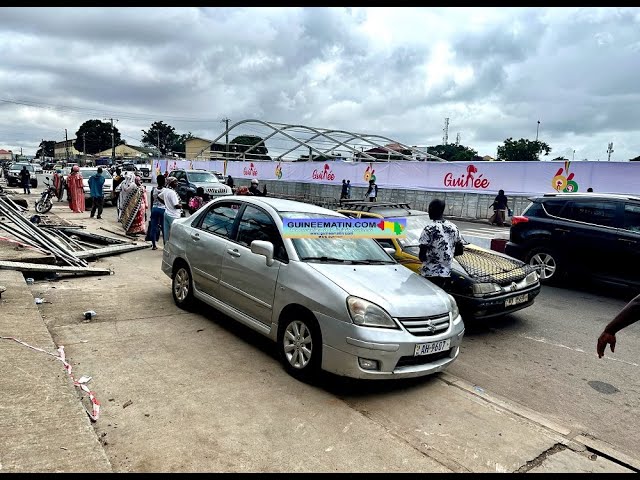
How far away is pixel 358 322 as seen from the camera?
12.3 feet

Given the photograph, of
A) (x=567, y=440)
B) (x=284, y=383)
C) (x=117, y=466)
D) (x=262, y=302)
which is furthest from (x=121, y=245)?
(x=567, y=440)

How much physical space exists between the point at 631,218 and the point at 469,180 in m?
13.5

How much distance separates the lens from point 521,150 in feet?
235

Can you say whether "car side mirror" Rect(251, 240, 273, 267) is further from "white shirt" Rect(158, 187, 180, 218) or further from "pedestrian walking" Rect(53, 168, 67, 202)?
"pedestrian walking" Rect(53, 168, 67, 202)

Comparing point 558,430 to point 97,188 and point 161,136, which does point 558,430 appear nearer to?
point 97,188

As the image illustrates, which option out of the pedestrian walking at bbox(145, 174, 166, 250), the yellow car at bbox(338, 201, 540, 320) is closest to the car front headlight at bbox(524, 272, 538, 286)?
the yellow car at bbox(338, 201, 540, 320)

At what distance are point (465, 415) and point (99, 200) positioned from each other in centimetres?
1463

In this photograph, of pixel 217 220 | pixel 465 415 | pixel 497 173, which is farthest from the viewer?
pixel 497 173

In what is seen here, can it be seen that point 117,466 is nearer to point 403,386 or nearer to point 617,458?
point 403,386

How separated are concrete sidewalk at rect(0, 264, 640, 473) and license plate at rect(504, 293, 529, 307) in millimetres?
1863

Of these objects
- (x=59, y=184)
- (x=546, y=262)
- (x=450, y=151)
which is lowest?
(x=546, y=262)

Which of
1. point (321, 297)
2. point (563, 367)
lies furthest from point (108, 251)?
point (563, 367)

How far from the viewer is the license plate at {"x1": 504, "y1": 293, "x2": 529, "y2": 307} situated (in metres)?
5.80

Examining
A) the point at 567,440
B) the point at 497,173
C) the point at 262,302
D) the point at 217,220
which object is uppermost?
the point at 497,173
